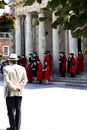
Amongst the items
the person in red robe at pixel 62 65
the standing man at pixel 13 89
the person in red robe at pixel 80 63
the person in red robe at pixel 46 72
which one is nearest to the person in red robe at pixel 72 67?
the person in red robe at pixel 80 63

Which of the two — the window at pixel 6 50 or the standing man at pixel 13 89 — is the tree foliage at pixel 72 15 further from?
the window at pixel 6 50

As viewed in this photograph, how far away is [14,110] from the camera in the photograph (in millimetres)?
8273

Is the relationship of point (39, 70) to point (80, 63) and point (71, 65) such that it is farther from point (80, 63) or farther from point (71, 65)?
point (80, 63)

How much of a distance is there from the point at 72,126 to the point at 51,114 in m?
2.02

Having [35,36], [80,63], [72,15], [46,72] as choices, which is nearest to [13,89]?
[72,15]

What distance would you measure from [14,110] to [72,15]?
17.8 feet

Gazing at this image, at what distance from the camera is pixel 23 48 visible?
116 ft

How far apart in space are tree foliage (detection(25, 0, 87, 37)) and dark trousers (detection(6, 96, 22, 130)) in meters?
4.95

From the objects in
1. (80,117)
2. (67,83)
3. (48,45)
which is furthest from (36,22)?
(48,45)

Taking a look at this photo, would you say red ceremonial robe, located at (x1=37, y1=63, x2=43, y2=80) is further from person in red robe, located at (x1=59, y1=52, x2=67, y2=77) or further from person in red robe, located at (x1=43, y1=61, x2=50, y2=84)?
person in red robe, located at (x1=59, y1=52, x2=67, y2=77)

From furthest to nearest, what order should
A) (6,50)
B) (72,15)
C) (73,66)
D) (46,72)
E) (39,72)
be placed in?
(6,50)
(39,72)
(46,72)
(73,66)
(72,15)

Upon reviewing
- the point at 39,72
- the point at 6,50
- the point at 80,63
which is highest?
the point at 6,50

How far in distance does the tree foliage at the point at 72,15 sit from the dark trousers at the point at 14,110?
16.2ft

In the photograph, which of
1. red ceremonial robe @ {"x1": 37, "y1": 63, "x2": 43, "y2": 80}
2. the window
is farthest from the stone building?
the window
